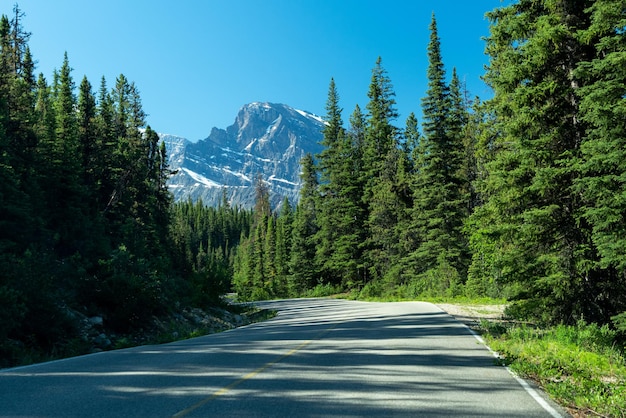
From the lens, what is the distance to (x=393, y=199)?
4981cm

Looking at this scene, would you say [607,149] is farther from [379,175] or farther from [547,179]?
[379,175]

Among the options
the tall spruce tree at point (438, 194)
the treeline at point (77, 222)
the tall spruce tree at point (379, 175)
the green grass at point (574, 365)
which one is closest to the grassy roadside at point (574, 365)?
the green grass at point (574, 365)

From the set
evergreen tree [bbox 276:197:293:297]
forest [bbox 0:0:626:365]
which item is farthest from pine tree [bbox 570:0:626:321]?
evergreen tree [bbox 276:197:293:297]

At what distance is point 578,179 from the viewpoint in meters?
12.6

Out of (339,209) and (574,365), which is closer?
(574,365)

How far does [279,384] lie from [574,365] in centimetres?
503

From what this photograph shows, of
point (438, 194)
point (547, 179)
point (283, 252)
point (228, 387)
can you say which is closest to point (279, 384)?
point (228, 387)

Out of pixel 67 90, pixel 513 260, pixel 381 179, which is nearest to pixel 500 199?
pixel 513 260

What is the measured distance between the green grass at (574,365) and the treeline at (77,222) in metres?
11.5

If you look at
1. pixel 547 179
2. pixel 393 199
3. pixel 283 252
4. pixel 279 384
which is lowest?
pixel 279 384

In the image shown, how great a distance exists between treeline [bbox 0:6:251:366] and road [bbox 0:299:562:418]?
5174 millimetres

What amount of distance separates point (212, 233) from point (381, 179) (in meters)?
115

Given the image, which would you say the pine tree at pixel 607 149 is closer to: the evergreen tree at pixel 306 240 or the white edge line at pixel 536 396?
the white edge line at pixel 536 396

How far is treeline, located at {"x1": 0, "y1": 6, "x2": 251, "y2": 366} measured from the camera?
553 inches
